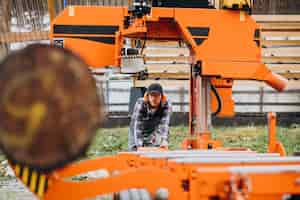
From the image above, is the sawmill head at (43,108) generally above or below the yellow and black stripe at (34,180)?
above

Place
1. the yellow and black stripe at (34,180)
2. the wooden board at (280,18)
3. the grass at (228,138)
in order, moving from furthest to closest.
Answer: the wooden board at (280,18) → the grass at (228,138) → the yellow and black stripe at (34,180)

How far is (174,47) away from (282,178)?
13865 mm

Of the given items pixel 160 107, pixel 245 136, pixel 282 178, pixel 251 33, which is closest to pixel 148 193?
pixel 282 178

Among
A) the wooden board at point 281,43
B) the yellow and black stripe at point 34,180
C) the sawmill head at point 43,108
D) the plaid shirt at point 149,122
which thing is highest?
the sawmill head at point 43,108

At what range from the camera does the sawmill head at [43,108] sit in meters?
3.80

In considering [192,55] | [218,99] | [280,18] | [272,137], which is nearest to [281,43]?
[280,18]

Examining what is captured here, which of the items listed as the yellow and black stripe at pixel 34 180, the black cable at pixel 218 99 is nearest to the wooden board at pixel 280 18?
the black cable at pixel 218 99

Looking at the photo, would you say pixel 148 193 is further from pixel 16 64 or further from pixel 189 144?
pixel 189 144

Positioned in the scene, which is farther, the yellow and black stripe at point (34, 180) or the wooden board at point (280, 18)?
the wooden board at point (280, 18)

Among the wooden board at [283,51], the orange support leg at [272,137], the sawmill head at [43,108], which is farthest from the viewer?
the wooden board at [283,51]

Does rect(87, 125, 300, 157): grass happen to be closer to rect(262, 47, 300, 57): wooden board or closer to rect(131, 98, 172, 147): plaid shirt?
rect(262, 47, 300, 57): wooden board

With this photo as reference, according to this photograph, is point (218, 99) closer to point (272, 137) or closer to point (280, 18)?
point (272, 137)

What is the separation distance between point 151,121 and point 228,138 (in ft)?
21.0

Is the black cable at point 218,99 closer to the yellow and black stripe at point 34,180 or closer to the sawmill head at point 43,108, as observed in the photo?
the yellow and black stripe at point 34,180
